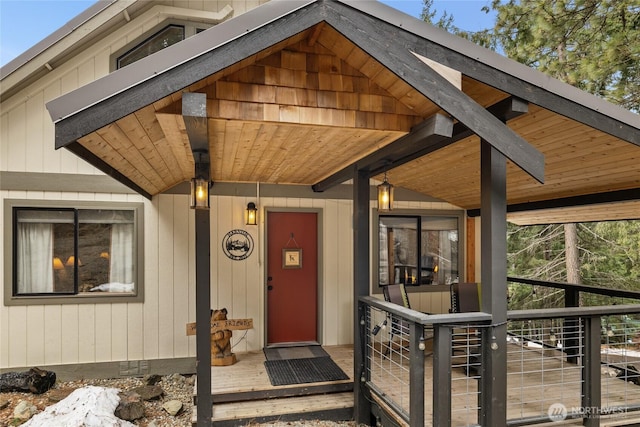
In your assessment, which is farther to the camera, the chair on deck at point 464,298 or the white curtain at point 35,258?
the chair on deck at point 464,298

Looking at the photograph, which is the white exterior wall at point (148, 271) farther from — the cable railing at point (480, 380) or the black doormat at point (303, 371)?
the cable railing at point (480, 380)

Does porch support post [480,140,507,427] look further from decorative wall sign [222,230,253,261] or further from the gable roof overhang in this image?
decorative wall sign [222,230,253,261]

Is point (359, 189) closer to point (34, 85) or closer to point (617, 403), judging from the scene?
point (617, 403)

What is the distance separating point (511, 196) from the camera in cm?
558

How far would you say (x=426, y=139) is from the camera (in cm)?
303

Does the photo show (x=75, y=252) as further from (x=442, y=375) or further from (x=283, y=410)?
(x=442, y=375)

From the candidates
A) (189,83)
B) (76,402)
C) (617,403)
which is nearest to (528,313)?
(617,403)

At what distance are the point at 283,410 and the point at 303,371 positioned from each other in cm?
70

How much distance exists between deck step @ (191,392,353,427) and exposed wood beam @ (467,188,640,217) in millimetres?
3543

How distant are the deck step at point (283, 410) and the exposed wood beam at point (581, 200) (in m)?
3.54

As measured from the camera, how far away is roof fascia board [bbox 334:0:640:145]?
2555mm

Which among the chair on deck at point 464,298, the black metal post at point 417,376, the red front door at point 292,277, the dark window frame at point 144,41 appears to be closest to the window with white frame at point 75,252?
the red front door at point 292,277

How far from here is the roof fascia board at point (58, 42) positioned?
473 cm

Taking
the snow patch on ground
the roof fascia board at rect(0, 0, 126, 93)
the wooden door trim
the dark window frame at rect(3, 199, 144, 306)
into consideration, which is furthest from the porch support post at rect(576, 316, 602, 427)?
the roof fascia board at rect(0, 0, 126, 93)
